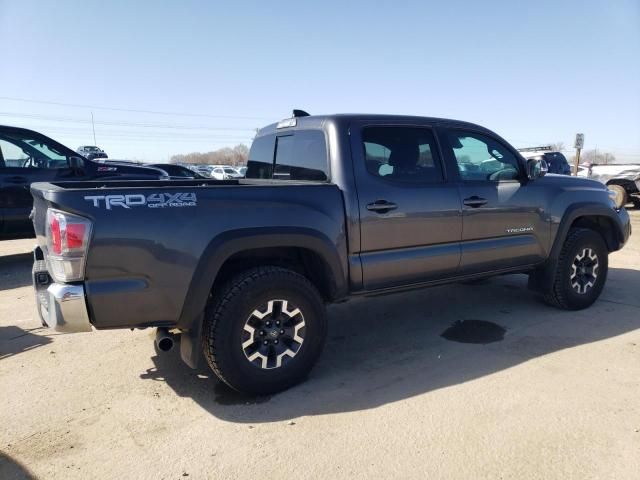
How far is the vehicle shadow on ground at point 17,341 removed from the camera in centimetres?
403

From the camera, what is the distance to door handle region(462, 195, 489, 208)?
409 cm

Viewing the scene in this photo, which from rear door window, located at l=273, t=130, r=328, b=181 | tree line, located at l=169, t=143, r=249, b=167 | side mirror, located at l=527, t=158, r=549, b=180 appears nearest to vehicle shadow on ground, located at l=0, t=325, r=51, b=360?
rear door window, located at l=273, t=130, r=328, b=181

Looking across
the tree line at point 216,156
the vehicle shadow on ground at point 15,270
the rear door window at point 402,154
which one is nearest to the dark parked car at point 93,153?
the vehicle shadow on ground at point 15,270

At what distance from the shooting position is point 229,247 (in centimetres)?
301

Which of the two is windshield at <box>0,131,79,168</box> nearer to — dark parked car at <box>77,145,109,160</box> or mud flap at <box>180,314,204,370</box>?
mud flap at <box>180,314,204,370</box>

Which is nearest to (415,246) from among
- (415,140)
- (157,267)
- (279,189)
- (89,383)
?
(415,140)

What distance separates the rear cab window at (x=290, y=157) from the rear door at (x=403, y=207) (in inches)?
11.6

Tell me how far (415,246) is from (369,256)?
47 cm

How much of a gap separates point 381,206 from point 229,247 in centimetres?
123

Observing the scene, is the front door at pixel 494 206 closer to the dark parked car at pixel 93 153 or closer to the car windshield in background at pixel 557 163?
the car windshield in background at pixel 557 163

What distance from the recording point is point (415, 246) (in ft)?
12.6

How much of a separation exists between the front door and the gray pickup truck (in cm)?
1

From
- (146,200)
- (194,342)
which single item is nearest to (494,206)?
(194,342)

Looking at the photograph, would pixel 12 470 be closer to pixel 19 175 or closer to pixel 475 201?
pixel 475 201
